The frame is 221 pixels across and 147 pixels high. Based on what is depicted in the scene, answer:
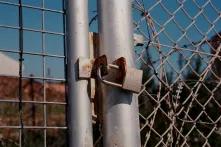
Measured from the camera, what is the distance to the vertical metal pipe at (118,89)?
0.91 m

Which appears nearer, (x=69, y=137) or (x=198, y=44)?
(x=69, y=137)

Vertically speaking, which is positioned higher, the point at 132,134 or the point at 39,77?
the point at 39,77

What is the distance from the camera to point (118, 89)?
0.92 m

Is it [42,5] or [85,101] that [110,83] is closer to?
[85,101]

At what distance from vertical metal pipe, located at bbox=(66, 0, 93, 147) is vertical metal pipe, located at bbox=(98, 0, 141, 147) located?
0.13ft

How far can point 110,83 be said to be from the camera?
2.95ft

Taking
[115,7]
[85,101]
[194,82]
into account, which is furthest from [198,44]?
[85,101]

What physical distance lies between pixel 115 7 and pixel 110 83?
169 mm

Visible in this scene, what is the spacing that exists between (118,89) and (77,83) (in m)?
0.08

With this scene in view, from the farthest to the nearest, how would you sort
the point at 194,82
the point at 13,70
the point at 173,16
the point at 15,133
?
the point at 194,82 → the point at 173,16 → the point at 15,133 → the point at 13,70

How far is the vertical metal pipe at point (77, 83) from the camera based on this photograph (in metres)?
0.88

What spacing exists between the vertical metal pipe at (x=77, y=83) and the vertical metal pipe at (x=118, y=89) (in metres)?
0.04

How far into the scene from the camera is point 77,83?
2.96 ft

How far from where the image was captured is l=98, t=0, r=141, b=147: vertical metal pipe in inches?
35.9
